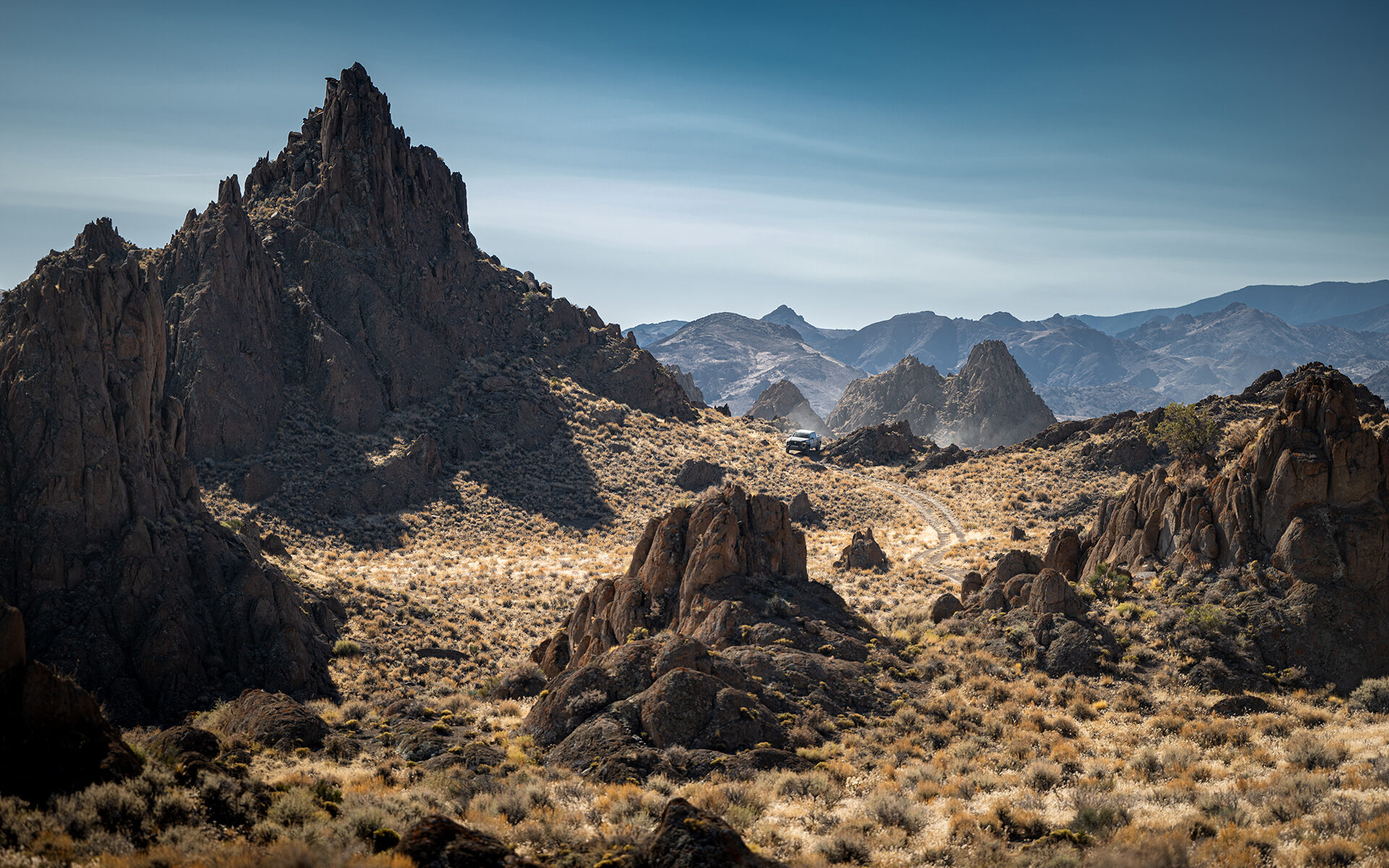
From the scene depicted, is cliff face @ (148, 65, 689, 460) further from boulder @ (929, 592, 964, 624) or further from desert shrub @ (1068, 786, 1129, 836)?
desert shrub @ (1068, 786, 1129, 836)

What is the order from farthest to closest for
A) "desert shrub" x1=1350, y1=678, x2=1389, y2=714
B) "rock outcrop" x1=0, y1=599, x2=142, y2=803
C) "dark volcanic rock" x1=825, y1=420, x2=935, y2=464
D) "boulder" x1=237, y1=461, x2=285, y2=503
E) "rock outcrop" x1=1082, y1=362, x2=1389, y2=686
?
1. "dark volcanic rock" x1=825, y1=420, x2=935, y2=464
2. "boulder" x1=237, y1=461, x2=285, y2=503
3. "rock outcrop" x1=1082, y1=362, x2=1389, y2=686
4. "desert shrub" x1=1350, y1=678, x2=1389, y2=714
5. "rock outcrop" x1=0, y1=599, x2=142, y2=803

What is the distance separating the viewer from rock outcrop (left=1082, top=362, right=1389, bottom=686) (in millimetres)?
22047

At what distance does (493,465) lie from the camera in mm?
68375

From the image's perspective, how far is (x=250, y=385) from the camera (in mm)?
60062

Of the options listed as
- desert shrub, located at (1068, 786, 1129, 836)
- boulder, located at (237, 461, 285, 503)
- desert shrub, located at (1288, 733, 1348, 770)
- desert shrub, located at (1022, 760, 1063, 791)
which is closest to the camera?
desert shrub, located at (1068, 786, 1129, 836)

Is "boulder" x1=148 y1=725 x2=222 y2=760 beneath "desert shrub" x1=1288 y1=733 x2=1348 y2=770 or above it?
above

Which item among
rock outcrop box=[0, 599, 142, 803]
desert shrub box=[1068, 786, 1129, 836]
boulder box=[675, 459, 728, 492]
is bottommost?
desert shrub box=[1068, 786, 1129, 836]

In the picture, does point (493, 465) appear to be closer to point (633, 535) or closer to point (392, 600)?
point (633, 535)

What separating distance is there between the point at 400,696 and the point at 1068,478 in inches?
2336

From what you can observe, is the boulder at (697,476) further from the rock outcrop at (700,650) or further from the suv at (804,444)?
the rock outcrop at (700,650)

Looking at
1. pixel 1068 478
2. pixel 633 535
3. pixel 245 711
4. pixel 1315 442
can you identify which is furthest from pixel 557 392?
pixel 1315 442

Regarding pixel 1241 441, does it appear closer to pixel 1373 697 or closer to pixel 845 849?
pixel 1373 697

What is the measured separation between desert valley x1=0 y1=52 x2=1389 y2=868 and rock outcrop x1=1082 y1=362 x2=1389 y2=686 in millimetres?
97

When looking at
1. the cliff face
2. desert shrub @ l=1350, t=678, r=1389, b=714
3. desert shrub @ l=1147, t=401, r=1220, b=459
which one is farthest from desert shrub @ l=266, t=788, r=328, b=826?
desert shrub @ l=1147, t=401, r=1220, b=459
